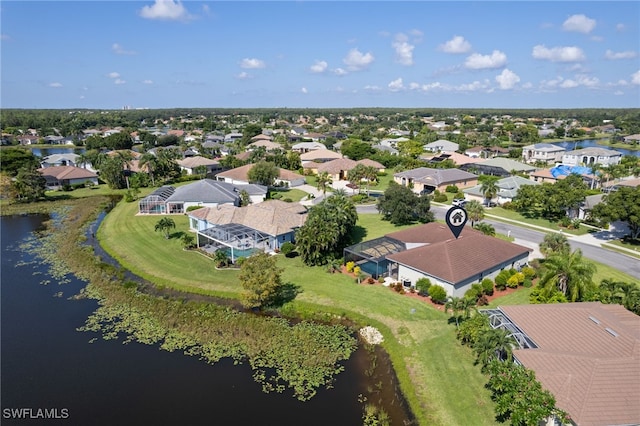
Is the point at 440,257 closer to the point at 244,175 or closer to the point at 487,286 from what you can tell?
the point at 487,286

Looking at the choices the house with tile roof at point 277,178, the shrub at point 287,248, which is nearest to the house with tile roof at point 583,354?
the shrub at point 287,248

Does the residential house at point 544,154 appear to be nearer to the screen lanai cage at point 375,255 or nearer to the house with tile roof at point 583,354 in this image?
the screen lanai cage at point 375,255

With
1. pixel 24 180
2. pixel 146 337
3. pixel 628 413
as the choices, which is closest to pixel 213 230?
pixel 146 337

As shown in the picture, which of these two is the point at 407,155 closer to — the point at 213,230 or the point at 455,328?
the point at 213,230

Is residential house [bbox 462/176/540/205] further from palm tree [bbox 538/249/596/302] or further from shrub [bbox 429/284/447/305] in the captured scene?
shrub [bbox 429/284/447/305]

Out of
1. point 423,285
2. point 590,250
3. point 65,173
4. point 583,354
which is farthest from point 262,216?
point 65,173

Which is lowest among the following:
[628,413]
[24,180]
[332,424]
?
[332,424]
